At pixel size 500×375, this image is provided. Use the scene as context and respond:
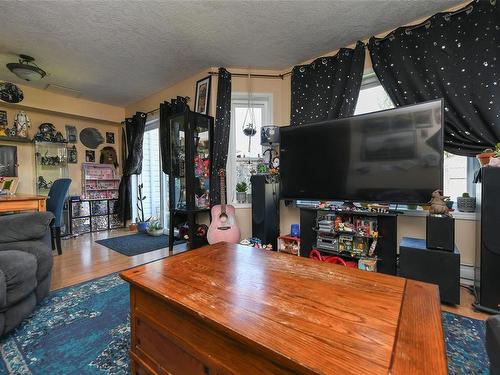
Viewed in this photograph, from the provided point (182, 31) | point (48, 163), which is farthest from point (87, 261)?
point (182, 31)

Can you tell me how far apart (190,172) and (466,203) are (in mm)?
2813

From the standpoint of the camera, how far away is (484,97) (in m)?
1.90

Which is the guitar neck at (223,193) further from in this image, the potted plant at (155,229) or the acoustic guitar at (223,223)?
the potted plant at (155,229)

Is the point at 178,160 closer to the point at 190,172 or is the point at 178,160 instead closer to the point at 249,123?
the point at 190,172

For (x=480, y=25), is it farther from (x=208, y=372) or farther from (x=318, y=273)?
(x=208, y=372)

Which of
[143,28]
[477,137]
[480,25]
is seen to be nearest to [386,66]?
[480,25]

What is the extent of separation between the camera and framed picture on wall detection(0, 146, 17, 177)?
3.60m

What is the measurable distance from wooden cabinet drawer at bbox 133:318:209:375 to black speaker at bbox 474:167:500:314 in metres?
1.92

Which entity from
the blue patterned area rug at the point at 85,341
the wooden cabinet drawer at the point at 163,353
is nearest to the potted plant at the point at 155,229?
the blue patterned area rug at the point at 85,341

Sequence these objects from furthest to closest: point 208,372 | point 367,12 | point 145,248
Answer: point 145,248 → point 367,12 → point 208,372

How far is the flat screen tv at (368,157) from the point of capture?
6.35 ft

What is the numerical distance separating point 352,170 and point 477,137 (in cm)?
96

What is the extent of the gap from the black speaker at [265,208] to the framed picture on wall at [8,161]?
3.76 metres

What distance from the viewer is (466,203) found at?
6.79 ft
